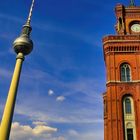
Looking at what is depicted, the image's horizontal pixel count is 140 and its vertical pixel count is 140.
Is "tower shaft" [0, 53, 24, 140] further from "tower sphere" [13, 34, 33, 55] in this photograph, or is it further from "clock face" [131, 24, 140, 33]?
"clock face" [131, 24, 140, 33]

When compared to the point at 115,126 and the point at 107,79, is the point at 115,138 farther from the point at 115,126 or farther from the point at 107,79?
the point at 107,79

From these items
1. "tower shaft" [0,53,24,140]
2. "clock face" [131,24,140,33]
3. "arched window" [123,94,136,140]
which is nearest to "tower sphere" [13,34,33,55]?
"tower shaft" [0,53,24,140]

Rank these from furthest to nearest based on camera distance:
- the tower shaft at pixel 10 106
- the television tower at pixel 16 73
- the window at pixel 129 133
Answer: the window at pixel 129 133, the television tower at pixel 16 73, the tower shaft at pixel 10 106

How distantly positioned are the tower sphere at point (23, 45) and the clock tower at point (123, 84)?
16157mm

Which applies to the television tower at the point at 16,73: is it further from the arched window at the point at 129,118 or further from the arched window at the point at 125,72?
the arched window at the point at 125,72

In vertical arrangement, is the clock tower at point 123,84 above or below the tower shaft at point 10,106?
above

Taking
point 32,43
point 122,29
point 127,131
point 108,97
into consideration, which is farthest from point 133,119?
point 32,43

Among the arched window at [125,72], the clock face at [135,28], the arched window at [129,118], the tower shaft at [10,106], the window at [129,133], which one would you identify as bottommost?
the tower shaft at [10,106]

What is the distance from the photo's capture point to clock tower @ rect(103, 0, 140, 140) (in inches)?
1469

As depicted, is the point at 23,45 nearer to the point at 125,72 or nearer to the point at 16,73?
the point at 16,73

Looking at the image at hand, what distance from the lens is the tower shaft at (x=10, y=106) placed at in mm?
20217

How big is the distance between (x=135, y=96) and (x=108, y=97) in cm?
347

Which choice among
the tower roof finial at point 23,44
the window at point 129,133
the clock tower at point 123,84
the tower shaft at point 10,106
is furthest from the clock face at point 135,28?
the tower shaft at point 10,106

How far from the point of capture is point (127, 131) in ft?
123
